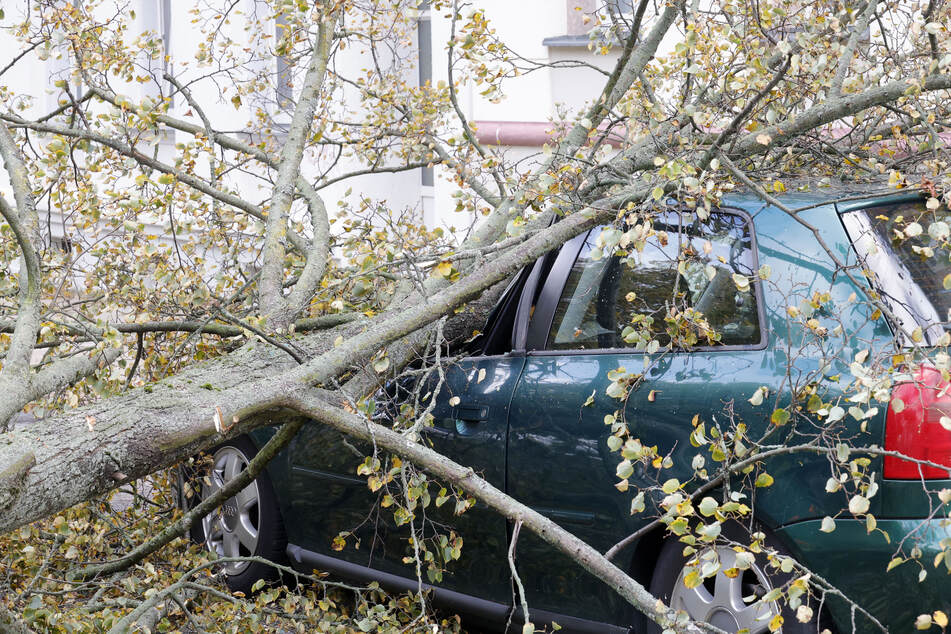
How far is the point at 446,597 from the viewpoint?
3.84 metres

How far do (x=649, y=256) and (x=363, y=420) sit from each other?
1.17 metres

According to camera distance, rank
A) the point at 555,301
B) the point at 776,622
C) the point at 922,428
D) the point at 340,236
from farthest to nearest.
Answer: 1. the point at 340,236
2. the point at 555,301
3. the point at 922,428
4. the point at 776,622

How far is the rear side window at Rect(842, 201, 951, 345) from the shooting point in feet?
9.07

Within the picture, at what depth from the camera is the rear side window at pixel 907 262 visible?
2764 millimetres

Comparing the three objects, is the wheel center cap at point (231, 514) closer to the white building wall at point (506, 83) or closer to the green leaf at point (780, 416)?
the green leaf at point (780, 416)

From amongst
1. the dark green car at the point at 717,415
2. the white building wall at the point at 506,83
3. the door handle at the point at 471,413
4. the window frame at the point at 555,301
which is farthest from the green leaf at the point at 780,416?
the white building wall at the point at 506,83

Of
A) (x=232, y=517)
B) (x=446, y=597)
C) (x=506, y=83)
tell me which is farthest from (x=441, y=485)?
(x=506, y=83)

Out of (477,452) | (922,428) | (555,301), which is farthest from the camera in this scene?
(555,301)

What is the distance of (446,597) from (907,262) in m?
2.03

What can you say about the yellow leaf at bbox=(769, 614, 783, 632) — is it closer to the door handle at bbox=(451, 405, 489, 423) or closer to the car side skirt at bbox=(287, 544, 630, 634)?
the car side skirt at bbox=(287, 544, 630, 634)

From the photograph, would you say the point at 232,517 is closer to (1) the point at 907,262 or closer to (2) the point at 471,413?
(2) the point at 471,413

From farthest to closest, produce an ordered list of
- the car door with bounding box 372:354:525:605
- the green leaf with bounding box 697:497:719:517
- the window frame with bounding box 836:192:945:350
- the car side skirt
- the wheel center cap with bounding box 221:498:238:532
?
the wheel center cap with bounding box 221:498:238:532 < the car door with bounding box 372:354:525:605 < the car side skirt < the window frame with bounding box 836:192:945:350 < the green leaf with bounding box 697:497:719:517

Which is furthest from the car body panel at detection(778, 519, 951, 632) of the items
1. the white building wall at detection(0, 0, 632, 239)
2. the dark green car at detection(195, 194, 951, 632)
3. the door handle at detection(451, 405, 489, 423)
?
the white building wall at detection(0, 0, 632, 239)

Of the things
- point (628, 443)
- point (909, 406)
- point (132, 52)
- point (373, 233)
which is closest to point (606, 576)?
point (628, 443)
